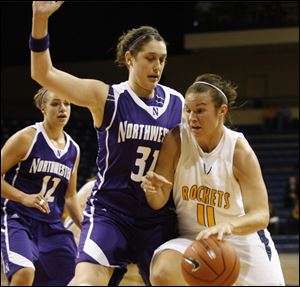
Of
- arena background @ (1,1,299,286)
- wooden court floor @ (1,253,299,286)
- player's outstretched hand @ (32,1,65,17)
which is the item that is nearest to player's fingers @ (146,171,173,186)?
player's outstretched hand @ (32,1,65,17)

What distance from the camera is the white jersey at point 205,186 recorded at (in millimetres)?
3529

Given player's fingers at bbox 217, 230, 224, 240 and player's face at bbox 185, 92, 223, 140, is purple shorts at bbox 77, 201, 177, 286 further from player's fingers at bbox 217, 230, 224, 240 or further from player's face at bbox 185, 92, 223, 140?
player's fingers at bbox 217, 230, 224, 240

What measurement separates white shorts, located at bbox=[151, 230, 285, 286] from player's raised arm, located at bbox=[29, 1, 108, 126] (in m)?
0.78

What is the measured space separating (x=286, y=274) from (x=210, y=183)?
532 cm

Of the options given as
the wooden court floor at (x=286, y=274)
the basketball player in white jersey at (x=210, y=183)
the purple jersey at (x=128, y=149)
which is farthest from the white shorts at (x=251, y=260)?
the wooden court floor at (x=286, y=274)

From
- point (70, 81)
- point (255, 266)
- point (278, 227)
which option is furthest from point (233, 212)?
point (278, 227)

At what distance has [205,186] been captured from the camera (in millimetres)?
3547

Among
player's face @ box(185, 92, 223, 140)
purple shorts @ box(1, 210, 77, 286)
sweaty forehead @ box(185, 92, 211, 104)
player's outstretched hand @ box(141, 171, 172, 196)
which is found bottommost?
purple shorts @ box(1, 210, 77, 286)

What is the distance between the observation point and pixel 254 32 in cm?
1689


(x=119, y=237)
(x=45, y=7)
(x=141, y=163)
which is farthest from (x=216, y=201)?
(x=45, y=7)

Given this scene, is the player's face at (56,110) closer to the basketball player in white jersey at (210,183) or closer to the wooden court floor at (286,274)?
the basketball player in white jersey at (210,183)

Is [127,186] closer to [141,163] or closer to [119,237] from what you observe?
[141,163]

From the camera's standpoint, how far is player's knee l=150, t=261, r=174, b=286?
3.33 metres

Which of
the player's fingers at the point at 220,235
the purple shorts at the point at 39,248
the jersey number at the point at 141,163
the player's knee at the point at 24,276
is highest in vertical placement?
the jersey number at the point at 141,163
